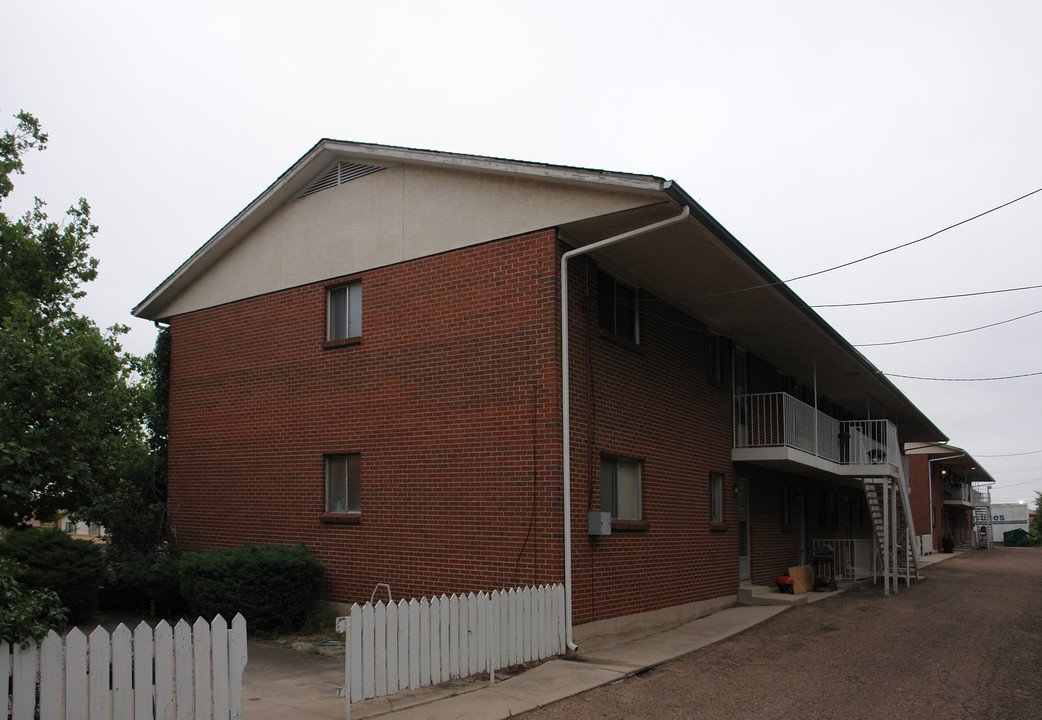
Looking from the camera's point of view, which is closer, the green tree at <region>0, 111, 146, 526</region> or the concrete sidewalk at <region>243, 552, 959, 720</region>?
the concrete sidewalk at <region>243, 552, 959, 720</region>

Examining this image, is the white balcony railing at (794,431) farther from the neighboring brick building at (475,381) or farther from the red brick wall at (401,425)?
the red brick wall at (401,425)

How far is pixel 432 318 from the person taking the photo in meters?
13.0

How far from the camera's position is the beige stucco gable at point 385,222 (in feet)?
39.0

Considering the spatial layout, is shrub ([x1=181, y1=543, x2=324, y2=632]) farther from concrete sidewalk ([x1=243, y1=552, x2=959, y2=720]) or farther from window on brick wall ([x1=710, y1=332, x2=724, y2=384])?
window on brick wall ([x1=710, y1=332, x2=724, y2=384])

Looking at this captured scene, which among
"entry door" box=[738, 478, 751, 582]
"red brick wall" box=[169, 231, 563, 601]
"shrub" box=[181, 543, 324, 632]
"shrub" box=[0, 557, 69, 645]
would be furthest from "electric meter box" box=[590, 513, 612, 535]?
"entry door" box=[738, 478, 751, 582]

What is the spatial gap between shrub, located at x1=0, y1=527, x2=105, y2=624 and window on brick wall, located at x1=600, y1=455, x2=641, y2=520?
27.5 ft

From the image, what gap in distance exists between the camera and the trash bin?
19.9 meters

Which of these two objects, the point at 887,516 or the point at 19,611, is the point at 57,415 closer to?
the point at 19,611

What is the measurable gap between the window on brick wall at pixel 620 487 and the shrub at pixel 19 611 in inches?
310

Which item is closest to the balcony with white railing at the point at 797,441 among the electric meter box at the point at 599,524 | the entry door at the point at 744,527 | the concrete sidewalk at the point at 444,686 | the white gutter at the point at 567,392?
the entry door at the point at 744,527

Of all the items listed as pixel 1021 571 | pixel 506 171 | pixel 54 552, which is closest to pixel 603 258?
pixel 506 171

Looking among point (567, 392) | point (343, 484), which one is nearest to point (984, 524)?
point (343, 484)

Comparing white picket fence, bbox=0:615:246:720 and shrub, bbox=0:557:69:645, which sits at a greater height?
shrub, bbox=0:557:69:645

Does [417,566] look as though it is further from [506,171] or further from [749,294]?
[749,294]
